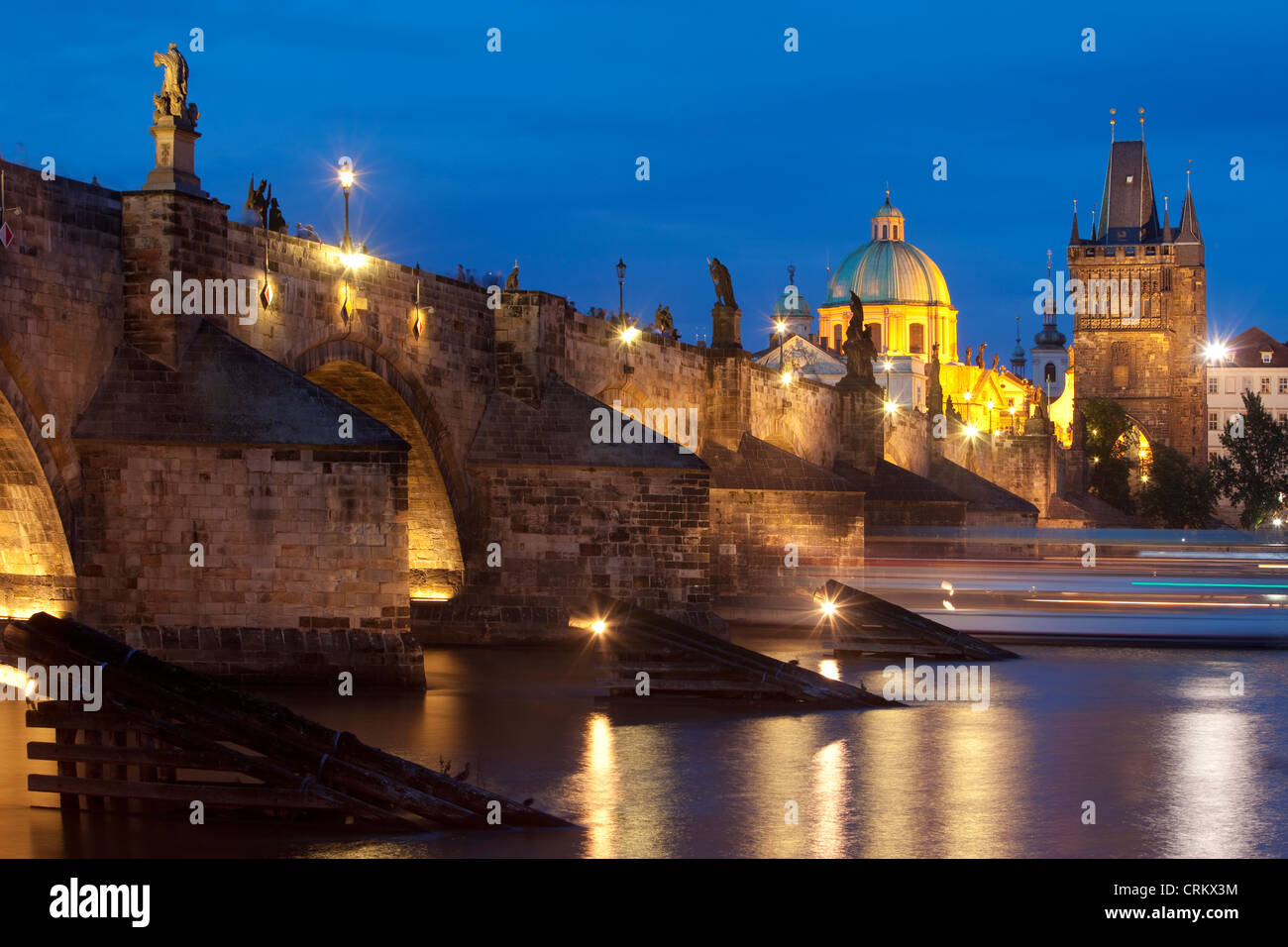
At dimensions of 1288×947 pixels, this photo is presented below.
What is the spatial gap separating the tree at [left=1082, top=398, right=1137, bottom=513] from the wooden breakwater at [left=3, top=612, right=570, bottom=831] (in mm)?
90370

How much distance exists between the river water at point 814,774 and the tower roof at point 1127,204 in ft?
312

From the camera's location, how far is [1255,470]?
276 feet

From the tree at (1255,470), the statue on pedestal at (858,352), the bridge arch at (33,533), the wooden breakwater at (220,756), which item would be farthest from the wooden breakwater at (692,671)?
the tree at (1255,470)

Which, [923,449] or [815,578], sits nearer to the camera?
[815,578]

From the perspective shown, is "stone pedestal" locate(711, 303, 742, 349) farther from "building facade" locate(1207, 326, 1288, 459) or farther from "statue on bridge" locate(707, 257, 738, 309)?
"building facade" locate(1207, 326, 1288, 459)

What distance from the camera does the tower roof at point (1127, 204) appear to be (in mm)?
110500

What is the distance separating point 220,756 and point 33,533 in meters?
8.62

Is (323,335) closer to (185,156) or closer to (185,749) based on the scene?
(185,156)

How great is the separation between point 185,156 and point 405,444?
425cm

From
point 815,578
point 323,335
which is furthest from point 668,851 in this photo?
point 815,578

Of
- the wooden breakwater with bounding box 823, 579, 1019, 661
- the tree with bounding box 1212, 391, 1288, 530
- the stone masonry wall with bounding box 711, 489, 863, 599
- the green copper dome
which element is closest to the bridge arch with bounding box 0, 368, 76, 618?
the wooden breakwater with bounding box 823, 579, 1019, 661

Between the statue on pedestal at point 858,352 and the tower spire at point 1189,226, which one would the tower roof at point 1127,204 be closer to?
the tower spire at point 1189,226

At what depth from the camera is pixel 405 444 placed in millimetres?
18531
